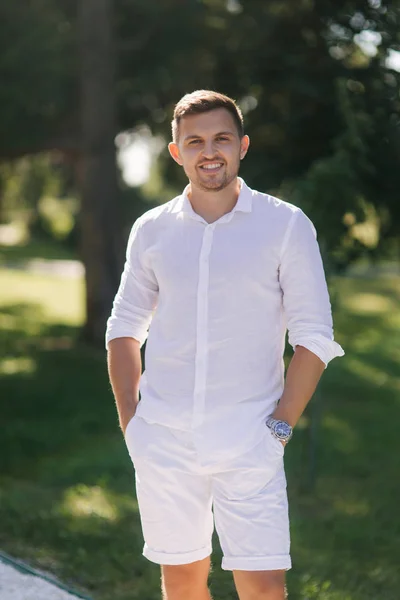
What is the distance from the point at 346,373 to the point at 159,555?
34.0 ft

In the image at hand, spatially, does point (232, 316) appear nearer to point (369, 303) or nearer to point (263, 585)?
point (263, 585)

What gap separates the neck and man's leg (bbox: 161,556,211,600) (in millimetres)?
996

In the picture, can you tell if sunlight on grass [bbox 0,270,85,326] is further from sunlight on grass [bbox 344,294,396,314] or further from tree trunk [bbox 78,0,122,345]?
sunlight on grass [bbox 344,294,396,314]

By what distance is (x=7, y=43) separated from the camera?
1070 cm

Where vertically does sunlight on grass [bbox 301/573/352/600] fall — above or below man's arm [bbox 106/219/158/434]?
below

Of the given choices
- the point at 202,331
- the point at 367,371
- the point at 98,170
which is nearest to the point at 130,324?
the point at 202,331

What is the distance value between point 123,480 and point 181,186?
20.8 feet

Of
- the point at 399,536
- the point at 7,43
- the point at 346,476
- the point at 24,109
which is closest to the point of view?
the point at 399,536

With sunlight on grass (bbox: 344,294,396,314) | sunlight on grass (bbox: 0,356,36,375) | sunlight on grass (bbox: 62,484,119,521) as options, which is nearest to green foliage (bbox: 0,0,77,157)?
sunlight on grass (bbox: 0,356,36,375)

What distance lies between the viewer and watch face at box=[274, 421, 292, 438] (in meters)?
2.69

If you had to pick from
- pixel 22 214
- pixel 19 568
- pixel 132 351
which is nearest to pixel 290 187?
pixel 19 568

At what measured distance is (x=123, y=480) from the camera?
291 inches

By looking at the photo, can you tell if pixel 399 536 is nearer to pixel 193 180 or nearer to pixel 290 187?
pixel 290 187

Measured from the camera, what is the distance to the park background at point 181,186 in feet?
19.3
